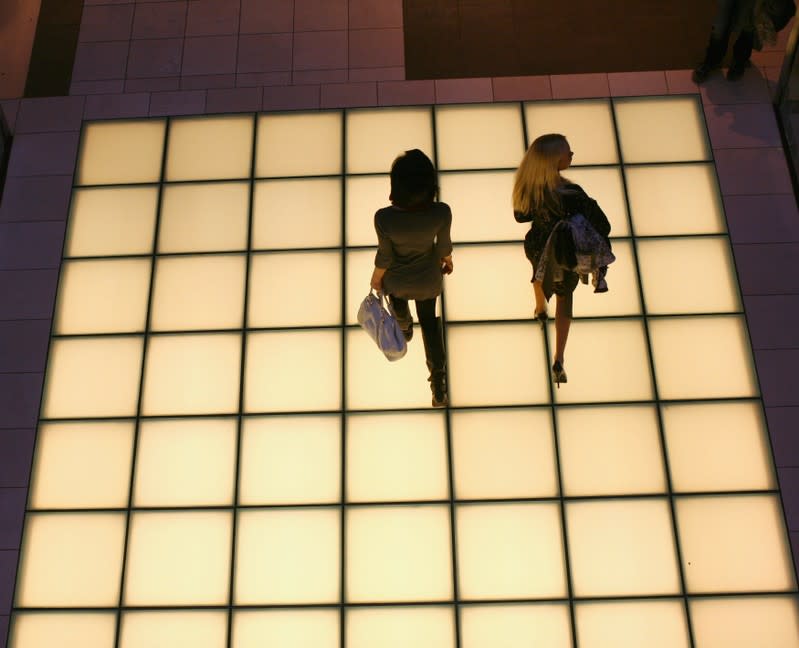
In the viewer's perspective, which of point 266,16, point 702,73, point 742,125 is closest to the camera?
point 742,125

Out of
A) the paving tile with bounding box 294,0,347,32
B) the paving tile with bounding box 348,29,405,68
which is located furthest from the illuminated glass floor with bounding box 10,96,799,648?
the paving tile with bounding box 294,0,347,32

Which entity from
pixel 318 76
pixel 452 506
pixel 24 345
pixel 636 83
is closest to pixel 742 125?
pixel 636 83

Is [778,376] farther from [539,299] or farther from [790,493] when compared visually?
[539,299]

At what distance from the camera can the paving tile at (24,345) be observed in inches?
225

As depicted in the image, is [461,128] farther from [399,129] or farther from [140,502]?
[140,502]

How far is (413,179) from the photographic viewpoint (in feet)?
12.7

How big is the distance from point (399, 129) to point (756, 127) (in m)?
2.94

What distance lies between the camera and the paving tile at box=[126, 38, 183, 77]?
683cm

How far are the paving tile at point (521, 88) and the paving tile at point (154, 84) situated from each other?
278cm

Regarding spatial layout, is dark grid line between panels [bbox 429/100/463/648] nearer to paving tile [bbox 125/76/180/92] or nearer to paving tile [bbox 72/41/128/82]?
paving tile [bbox 125/76/180/92]

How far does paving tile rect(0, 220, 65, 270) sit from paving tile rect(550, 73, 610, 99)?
421 cm

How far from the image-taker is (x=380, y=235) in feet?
13.6

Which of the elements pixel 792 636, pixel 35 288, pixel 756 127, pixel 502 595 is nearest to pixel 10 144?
pixel 35 288

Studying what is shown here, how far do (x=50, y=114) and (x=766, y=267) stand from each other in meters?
5.98
